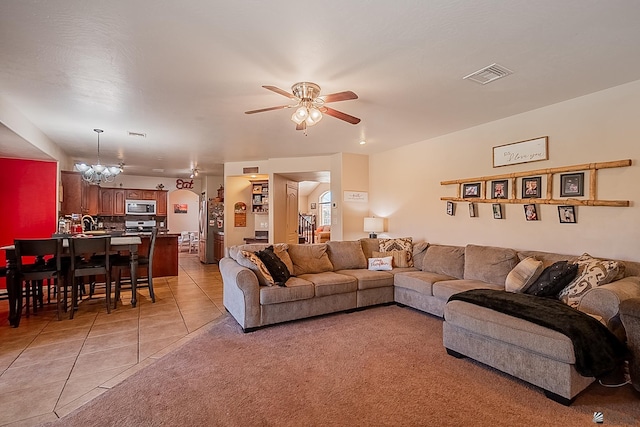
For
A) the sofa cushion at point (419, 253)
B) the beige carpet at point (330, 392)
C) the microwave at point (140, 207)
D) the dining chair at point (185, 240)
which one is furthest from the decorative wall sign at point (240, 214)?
the dining chair at point (185, 240)

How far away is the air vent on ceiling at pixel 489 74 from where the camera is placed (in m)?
Answer: 2.77

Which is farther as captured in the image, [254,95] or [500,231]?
[500,231]

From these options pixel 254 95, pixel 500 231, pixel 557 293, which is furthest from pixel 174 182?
pixel 557 293

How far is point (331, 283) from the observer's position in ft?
13.3

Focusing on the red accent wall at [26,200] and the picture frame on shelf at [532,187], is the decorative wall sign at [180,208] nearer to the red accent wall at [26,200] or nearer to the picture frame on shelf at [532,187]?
the red accent wall at [26,200]

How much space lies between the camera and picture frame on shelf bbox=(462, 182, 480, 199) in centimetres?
457

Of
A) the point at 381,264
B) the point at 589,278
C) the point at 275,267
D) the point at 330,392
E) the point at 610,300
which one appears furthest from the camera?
the point at 381,264

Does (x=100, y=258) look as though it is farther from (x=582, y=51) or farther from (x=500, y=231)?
(x=582, y=51)

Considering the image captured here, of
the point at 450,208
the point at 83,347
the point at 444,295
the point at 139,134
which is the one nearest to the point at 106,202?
the point at 139,134

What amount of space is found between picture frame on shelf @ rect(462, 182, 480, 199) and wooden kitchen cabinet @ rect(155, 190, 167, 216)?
866 cm

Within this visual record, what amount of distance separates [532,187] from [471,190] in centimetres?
86

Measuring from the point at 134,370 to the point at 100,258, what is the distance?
104 inches

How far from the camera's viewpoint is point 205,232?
8.80 m

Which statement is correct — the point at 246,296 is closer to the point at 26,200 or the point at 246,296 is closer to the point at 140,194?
the point at 26,200
